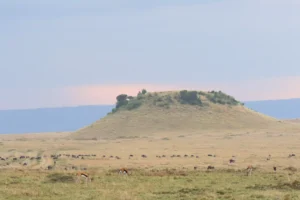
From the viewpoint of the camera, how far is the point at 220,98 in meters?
113

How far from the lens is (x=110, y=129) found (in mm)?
97625

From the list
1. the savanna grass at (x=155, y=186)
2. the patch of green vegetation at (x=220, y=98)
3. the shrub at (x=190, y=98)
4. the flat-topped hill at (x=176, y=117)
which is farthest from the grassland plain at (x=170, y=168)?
the patch of green vegetation at (x=220, y=98)

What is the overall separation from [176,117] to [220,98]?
15.3 metres

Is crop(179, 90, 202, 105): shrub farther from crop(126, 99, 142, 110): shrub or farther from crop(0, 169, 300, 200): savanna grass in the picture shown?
crop(0, 169, 300, 200): savanna grass

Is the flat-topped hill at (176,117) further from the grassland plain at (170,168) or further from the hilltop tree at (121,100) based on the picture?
the grassland plain at (170,168)

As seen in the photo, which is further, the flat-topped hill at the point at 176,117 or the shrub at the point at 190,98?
the shrub at the point at 190,98

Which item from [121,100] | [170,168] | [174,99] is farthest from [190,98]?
[170,168]

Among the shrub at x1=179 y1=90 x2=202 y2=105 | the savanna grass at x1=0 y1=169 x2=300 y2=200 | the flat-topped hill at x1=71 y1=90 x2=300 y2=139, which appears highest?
the shrub at x1=179 y1=90 x2=202 y2=105

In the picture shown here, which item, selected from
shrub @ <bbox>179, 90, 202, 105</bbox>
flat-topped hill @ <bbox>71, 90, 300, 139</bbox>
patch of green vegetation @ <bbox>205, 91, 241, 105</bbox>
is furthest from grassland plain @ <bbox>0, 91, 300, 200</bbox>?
patch of green vegetation @ <bbox>205, 91, 241, 105</bbox>

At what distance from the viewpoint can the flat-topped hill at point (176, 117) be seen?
9414 centimetres

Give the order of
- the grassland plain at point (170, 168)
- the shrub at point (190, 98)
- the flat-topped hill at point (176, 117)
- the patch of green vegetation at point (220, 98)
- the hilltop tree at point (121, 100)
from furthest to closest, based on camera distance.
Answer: the hilltop tree at point (121, 100), the patch of green vegetation at point (220, 98), the shrub at point (190, 98), the flat-topped hill at point (176, 117), the grassland plain at point (170, 168)

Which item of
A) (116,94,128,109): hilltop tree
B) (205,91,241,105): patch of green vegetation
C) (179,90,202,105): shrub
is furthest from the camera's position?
(116,94,128,109): hilltop tree

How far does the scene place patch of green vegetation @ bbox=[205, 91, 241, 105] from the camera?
11139 cm

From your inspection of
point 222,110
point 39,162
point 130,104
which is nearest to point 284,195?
point 39,162
